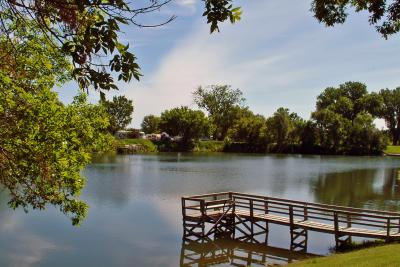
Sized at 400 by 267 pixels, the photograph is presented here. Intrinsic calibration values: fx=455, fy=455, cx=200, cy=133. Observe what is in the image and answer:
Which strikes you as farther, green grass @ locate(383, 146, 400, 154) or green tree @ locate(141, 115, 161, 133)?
green tree @ locate(141, 115, 161, 133)

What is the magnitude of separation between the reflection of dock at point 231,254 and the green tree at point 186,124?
107348mm

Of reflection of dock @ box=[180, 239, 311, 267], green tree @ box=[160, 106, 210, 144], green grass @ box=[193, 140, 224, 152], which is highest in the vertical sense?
green tree @ box=[160, 106, 210, 144]

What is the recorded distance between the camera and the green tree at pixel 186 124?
428 feet

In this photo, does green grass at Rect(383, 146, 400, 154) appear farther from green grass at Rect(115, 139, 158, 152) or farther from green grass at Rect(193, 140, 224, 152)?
green grass at Rect(115, 139, 158, 152)

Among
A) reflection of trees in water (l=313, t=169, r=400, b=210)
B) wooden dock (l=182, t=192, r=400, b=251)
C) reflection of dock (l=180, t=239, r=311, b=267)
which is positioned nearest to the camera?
reflection of dock (l=180, t=239, r=311, b=267)

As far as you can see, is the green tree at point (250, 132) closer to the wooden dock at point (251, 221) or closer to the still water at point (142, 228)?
the still water at point (142, 228)

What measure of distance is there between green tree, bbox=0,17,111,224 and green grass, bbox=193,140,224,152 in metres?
114

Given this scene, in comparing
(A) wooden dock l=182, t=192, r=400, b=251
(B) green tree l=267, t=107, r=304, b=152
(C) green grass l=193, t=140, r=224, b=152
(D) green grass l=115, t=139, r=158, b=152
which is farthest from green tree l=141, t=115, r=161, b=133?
(A) wooden dock l=182, t=192, r=400, b=251

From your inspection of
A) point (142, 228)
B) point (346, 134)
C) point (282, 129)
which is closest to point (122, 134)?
point (282, 129)

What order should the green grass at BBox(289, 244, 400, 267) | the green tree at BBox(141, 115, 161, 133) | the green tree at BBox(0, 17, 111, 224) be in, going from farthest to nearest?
the green tree at BBox(141, 115, 161, 133) → the green grass at BBox(289, 244, 400, 267) → the green tree at BBox(0, 17, 111, 224)

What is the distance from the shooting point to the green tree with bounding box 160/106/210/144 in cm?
13038

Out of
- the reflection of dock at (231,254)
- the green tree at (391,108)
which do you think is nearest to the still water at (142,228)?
the reflection of dock at (231,254)

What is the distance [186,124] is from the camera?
131m

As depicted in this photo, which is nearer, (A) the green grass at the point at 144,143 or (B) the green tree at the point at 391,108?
(A) the green grass at the point at 144,143
